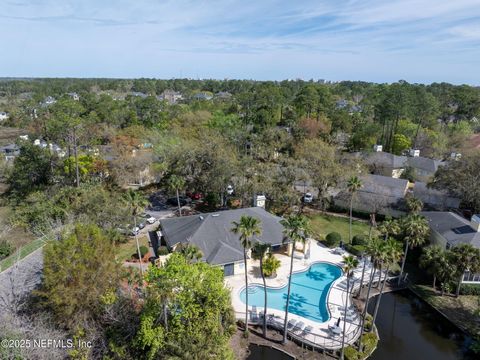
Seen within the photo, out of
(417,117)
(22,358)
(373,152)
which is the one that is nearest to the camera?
(22,358)

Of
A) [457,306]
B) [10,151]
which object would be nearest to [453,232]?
[457,306]

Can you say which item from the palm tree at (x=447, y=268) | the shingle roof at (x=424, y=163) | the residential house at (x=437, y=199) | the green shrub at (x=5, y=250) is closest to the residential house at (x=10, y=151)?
the green shrub at (x=5, y=250)

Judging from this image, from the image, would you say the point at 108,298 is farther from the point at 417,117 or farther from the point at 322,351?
the point at 417,117

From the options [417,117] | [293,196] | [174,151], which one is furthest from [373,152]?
[174,151]

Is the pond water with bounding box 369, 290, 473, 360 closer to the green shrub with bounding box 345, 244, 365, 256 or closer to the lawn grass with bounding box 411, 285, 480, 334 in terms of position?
the lawn grass with bounding box 411, 285, 480, 334

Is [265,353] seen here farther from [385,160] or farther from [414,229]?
[385,160]

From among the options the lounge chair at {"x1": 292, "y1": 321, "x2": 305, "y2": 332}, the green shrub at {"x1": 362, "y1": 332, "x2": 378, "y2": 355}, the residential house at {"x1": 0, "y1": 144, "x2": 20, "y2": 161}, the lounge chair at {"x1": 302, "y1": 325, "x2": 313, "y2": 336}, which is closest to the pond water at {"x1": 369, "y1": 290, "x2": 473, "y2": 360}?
the green shrub at {"x1": 362, "y1": 332, "x2": 378, "y2": 355}
